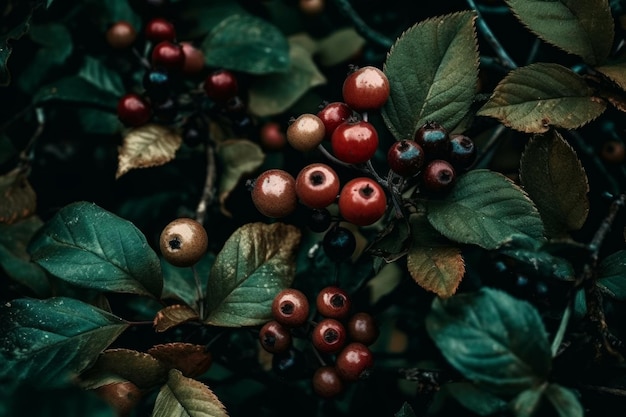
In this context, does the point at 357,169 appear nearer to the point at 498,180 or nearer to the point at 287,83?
the point at 498,180

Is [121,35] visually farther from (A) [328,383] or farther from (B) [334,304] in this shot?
(A) [328,383]

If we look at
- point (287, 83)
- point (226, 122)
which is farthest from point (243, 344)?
point (287, 83)

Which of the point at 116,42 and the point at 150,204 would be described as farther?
the point at 150,204

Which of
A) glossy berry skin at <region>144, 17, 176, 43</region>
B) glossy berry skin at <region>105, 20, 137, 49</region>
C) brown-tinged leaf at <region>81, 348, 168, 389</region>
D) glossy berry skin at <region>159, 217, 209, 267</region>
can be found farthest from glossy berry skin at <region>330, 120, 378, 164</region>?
glossy berry skin at <region>105, 20, 137, 49</region>

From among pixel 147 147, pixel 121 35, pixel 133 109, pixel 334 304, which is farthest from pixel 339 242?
pixel 121 35

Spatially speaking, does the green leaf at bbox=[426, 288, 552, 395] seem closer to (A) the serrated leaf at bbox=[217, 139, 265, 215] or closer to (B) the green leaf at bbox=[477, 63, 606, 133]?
(B) the green leaf at bbox=[477, 63, 606, 133]

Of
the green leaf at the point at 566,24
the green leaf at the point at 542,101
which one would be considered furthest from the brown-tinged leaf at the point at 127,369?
the green leaf at the point at 566,24
